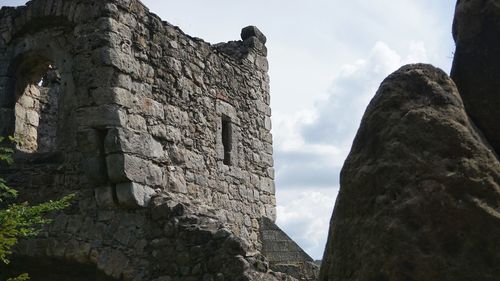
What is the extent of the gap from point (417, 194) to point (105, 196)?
4.77 meters

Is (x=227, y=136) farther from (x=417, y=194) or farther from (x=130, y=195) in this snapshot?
(x=417, y=194)

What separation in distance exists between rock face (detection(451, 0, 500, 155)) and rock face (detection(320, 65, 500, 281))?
0.20 metres

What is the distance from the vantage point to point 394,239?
2.71 m

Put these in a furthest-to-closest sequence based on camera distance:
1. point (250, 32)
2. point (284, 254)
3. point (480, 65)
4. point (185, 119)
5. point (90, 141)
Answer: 1. point (250, 32)
2. point (284, 254)
3. point (185, 119)
4. point (90, 141)
5. point (480, 65)

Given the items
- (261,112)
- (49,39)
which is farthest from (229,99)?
(49,39)

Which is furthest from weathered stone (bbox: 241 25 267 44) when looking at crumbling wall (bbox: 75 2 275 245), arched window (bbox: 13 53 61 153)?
arched window (bbox: 13 53 61 153)

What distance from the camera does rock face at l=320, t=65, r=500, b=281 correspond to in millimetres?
2664

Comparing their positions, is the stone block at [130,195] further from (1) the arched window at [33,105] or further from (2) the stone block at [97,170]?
(1) the arched window at [33,105]

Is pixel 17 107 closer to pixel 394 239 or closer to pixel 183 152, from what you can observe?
pixel 183 152

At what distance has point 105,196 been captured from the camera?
7012 mm

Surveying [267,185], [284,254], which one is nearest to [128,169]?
[284,254]

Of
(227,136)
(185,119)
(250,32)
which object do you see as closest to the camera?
(185,119)

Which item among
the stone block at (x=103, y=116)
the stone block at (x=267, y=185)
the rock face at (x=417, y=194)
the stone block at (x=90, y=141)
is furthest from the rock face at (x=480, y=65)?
the stone block at (x=267, y=185)

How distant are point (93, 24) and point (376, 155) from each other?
512cm
